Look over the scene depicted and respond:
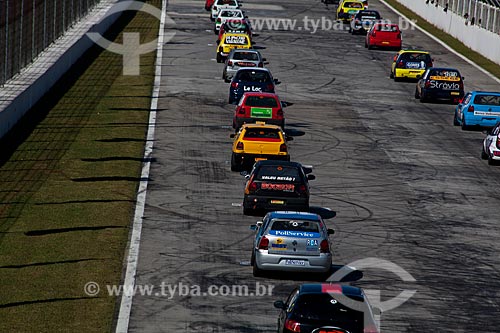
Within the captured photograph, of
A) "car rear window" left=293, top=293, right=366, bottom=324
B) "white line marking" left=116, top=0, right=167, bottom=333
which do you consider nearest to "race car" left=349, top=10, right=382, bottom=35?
"white line marking" left=116, top=0, right=167, bottom=333

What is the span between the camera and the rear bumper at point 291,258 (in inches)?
958

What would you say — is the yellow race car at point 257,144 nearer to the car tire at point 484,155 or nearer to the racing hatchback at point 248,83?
the car tire at point 484,155

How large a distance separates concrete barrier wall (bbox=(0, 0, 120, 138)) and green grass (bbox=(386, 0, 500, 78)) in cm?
1937

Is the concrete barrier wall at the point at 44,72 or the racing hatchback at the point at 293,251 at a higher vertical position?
the racing hatchback at the point at 293,251

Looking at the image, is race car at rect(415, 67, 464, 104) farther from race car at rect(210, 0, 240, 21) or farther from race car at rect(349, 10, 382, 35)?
race car at rect(210, 0, 240, 21)

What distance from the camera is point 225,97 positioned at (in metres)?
50.8

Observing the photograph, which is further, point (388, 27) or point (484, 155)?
point (388, 27)

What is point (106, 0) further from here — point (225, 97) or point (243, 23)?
point (225, 97)

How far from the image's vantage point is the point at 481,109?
44.3 meters

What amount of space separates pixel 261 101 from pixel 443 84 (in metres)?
11.9

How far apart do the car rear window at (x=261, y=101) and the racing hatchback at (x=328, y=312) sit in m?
22.6

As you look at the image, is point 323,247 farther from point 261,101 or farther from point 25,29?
point 25,29

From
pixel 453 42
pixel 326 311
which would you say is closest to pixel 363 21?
pixel 453 42

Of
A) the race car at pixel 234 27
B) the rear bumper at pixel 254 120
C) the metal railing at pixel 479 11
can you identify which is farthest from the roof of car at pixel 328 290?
the race car at pixel 234 27
